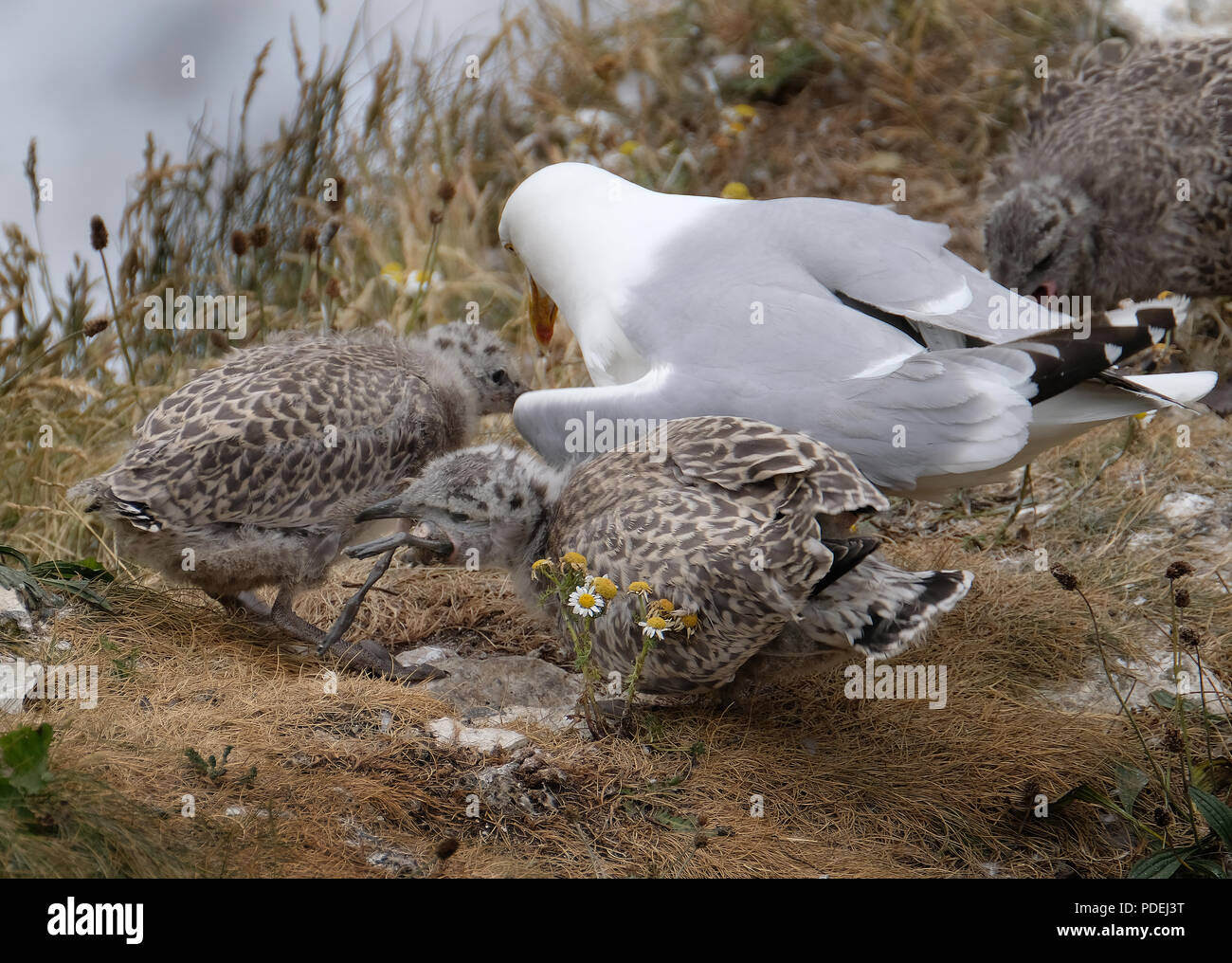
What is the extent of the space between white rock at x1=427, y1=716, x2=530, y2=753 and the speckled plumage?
343 cm

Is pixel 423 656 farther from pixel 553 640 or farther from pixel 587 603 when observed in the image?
pixel 587 603

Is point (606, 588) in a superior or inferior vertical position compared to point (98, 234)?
inferior

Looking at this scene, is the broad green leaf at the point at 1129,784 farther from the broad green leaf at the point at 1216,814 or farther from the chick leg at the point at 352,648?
the chick leg at the point at 352,648

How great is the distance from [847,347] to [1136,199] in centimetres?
267

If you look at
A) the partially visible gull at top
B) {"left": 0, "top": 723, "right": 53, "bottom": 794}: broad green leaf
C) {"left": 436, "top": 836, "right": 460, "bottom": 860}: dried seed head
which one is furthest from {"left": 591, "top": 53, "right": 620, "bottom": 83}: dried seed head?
{"left": 0, "top": 723, "right": 53, "bottom": 794}: broad green leaf

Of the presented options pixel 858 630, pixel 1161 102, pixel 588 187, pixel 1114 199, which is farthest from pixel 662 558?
pixel 1161 102

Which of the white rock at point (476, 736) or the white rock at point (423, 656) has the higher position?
the white rock at point (476, 736)

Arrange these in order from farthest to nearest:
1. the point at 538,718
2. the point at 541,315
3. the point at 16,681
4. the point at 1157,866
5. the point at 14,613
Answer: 1. the point at 541,315
2. the point at 14,613
3. the point at 538,718
4. the point at 16,681
5. the point at 1157,866

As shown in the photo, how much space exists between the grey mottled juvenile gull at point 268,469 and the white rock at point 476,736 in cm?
52

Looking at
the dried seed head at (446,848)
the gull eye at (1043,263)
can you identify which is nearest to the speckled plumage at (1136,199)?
the gull eye at (1043,263)

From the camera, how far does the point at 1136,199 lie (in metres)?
5.68

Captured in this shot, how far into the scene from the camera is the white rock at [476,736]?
328cm

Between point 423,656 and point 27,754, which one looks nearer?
point 27,754

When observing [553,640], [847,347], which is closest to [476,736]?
[553,640]
